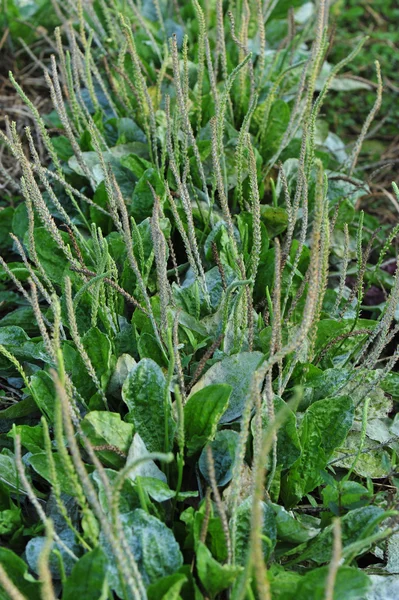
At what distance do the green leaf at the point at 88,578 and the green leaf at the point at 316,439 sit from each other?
0.48 meters

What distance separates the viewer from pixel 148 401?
58.6 inches

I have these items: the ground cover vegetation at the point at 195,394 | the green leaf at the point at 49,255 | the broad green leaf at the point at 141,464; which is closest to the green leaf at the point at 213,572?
the ground cover vegetation at the point at 195,394

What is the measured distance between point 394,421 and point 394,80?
2448mm

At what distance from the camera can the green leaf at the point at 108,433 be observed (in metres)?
1.37

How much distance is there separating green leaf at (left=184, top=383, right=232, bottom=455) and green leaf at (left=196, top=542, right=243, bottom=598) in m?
0.29

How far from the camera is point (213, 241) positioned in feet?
5.98

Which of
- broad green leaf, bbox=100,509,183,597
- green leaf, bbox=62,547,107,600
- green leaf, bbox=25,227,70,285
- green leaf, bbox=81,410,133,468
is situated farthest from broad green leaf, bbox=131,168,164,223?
green leaf, bbox=62,547,107,600

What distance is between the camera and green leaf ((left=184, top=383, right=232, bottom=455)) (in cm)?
141

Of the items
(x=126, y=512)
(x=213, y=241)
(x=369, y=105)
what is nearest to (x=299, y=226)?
(x=213, y=241)

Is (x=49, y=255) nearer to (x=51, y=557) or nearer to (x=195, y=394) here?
(x=195, y=394)

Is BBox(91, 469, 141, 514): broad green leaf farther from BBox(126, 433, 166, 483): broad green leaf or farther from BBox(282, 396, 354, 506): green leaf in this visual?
BBox(282, 396, 354, 506): green leaf

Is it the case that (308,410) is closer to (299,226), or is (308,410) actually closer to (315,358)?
(315,358)

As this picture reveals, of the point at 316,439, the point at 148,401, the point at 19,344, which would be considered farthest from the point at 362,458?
the point at 19,344

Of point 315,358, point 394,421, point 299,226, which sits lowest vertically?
point 394,421
